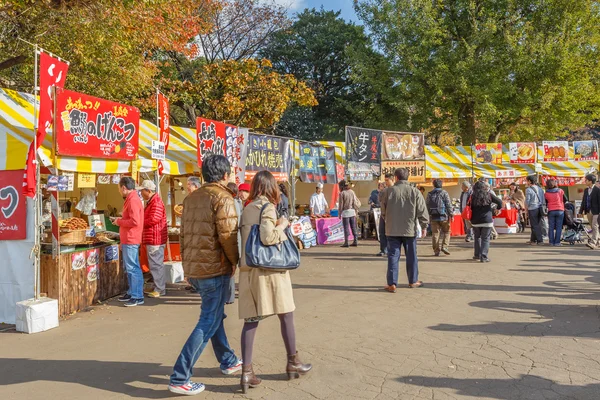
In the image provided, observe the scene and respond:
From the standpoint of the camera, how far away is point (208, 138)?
10.5 metres

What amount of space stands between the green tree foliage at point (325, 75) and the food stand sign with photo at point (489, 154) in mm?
8331

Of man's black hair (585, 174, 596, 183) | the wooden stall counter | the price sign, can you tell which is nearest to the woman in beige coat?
the wooden stall counter

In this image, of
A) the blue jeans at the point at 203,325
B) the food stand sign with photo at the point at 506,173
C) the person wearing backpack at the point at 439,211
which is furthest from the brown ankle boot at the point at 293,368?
the food stand sign with photo at the point at 506,173

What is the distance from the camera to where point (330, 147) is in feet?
52.4

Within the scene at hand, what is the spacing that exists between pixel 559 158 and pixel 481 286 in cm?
1353

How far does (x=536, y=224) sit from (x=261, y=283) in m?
11.9

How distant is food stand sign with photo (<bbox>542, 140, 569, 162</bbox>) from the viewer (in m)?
19.2

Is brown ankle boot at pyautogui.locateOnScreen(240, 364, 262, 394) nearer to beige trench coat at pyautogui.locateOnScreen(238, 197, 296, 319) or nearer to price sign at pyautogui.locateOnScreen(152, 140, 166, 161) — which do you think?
beige trench coat at pyautogui.locateOnScreen(238, 197, 296, 319)

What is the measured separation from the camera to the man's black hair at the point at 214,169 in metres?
4.19

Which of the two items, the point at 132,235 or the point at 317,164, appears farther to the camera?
the point at 317,164

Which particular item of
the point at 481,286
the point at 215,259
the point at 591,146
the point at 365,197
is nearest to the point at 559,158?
the point at 591,146

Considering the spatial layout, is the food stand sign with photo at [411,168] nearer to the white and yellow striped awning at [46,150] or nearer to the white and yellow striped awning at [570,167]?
the white and yellow striped awning at [570,167]

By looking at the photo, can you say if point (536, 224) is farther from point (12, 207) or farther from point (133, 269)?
point (12, 207)

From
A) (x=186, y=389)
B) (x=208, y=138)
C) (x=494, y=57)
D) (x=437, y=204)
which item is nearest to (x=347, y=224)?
(x=437, y=204)
